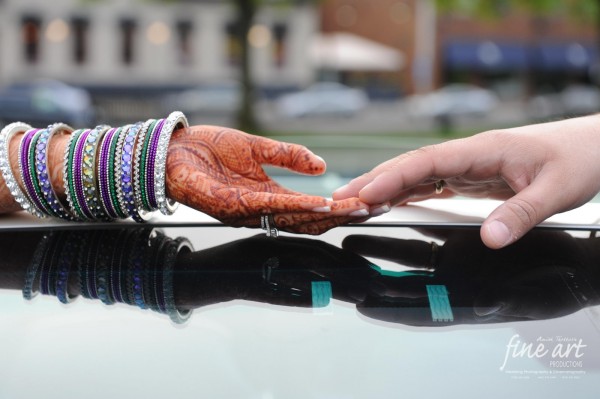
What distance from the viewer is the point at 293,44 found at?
112ft

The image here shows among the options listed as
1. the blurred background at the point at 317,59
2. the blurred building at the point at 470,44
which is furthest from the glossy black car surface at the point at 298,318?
the blurred building at the point at 470,44

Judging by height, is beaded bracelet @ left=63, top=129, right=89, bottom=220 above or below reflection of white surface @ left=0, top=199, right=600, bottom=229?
above

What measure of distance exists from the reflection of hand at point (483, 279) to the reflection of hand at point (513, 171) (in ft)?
0.32

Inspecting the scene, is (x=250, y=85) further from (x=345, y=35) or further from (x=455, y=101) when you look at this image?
(x=345, y=35)

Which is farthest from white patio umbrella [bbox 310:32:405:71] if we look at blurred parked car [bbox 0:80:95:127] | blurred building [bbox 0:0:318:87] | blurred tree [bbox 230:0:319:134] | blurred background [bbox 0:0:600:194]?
blurred parked car [bbox 0:80:95:127]

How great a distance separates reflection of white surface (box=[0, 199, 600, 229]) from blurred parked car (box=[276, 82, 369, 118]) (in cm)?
2825

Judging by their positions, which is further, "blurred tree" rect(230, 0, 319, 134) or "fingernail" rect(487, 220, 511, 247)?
"blurred tree" rect(230, 0, 319, 134)

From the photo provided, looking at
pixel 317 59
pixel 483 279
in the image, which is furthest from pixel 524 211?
pixel 317 59

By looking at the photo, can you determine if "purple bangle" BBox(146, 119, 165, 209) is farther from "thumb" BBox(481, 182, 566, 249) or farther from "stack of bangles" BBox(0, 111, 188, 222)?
"thumb" BBox(481, 182, 566, 249)

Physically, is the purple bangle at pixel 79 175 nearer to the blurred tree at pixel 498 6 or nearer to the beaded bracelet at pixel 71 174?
the beaded bracelet at pixel 71 174

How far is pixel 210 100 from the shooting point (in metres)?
28.4

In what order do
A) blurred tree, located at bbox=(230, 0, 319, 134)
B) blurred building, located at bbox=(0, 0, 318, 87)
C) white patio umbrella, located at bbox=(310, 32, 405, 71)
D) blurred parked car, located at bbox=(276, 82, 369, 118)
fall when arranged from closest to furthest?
blurred tree, located at bbox=(230, 0, 319, 134)
blurred parked car, located at bbox=(276, 82, 369, 118)
blurred building, located at bbox=(0, 0, 318, 87)
white patio umbrella, located at bbox=(310, 32, 405, 71)

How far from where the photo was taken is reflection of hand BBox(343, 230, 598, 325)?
1360 mm

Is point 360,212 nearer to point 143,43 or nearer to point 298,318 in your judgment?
point 298,318
